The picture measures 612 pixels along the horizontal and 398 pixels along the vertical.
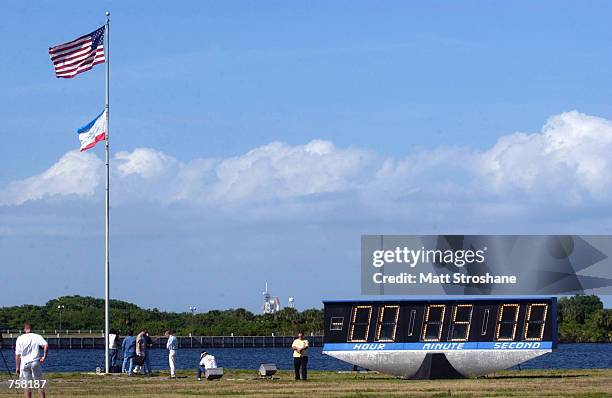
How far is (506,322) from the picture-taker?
47406 millimetres

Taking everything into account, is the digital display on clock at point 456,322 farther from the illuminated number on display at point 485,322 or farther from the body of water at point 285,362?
the body of water at point 285,362

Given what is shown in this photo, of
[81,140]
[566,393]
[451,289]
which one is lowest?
[566,393]

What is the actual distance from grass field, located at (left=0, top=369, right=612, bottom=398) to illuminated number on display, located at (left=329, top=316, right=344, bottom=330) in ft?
6.01

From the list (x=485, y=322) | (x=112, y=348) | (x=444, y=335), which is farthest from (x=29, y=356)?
(x=112, y=348)

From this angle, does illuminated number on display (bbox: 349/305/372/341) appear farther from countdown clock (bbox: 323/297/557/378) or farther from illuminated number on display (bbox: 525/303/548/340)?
illuminated number on display (bbox: 525/303/548/340)

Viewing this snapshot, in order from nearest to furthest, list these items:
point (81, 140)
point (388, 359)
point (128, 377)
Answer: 1. point (388, 359)
2. point (128, 377)
3. point (81, 140)

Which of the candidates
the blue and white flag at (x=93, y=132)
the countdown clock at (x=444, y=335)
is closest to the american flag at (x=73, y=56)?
the blue and white flag at (x=93, y=132)

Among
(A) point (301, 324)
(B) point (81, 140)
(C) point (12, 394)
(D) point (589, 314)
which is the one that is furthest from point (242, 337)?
(C) point (12, 394)

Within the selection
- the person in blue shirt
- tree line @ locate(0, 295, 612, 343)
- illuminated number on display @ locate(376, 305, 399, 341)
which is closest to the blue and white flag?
the person in blue shirt

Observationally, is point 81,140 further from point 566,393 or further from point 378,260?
point 566,393

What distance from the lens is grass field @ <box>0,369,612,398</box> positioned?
38.7m

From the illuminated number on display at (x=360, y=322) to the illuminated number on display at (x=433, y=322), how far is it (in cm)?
195

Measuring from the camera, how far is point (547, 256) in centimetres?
5056

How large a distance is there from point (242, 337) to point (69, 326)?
29.2 metres
